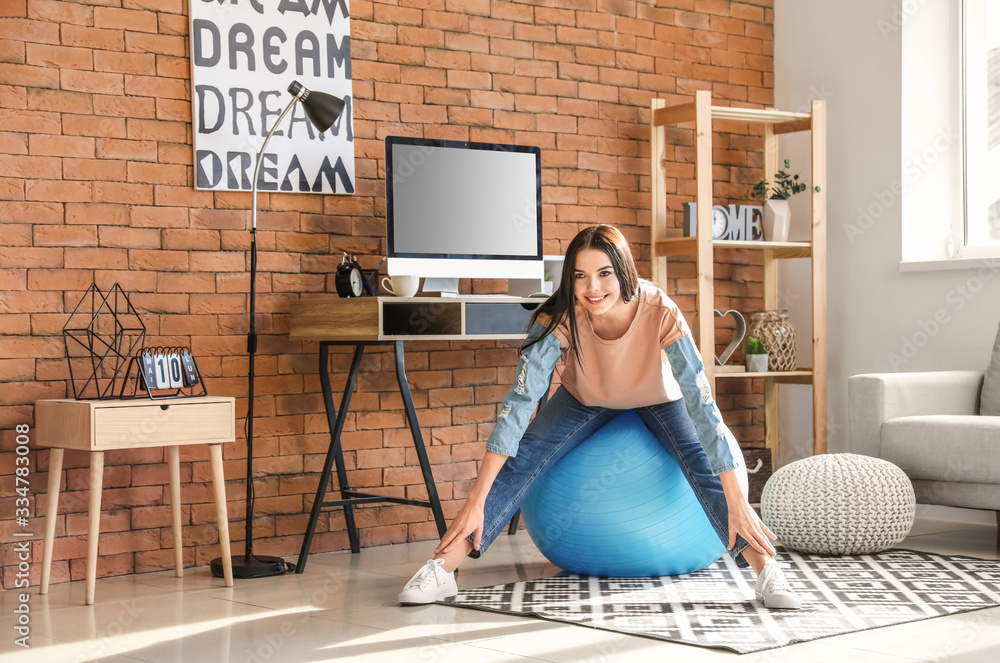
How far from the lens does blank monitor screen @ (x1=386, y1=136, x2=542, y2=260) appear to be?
149 inches

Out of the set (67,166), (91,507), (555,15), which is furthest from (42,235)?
(555,15)

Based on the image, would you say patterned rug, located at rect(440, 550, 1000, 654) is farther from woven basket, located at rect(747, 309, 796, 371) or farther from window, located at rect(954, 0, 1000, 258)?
window, located at rect(954, 0, 1000, 258)

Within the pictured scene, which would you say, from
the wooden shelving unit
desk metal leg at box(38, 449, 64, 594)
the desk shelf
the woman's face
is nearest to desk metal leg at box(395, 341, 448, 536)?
the desk shelf

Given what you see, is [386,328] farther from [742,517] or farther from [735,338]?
[735,338]

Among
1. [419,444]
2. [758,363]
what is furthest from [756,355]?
[419,444]

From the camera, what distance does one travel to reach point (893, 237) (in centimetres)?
467

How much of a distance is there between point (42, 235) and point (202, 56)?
78 centimetres

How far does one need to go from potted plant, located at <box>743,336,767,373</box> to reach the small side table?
7.53 feet

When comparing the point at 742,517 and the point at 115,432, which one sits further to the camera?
the point at 115,432

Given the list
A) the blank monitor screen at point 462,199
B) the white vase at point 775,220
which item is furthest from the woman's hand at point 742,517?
the white vase at point 775,220

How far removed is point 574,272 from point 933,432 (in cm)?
143

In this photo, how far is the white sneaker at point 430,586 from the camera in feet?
9.70

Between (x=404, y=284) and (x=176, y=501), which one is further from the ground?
(x=404, y=284)

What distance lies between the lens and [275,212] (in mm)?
3900
